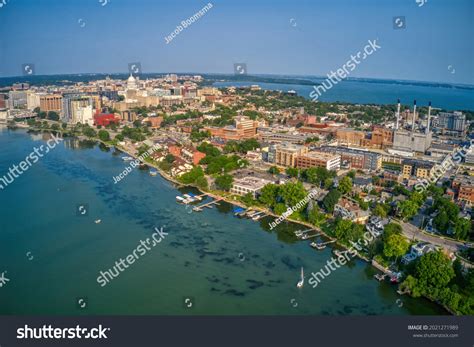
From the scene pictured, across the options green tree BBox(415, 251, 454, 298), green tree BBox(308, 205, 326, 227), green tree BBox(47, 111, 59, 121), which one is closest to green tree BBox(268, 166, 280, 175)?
green tree BBox(308, 205, 326, 227)

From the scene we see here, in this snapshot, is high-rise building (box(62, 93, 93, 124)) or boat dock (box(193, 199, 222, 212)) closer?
boat dock (box(193, 199, 222, 212))

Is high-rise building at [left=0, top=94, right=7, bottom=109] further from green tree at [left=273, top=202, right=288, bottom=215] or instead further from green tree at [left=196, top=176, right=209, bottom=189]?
green tree at [left=273, top=202, right=288, bottom=215]

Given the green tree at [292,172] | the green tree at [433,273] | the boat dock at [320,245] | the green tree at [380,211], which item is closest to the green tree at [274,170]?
the green tree at [292,172]

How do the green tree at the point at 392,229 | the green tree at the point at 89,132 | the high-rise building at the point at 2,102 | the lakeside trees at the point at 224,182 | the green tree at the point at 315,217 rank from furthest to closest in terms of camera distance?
the high-rise building at the point at 2,102 < the green tree at the point at 89,132 < the lakeside trees at the point at 224,182 < the green tree at the point at 315,217 < the green tree at the point at 392,229

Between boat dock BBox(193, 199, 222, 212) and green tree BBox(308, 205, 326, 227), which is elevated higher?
green tree BBox(308, 205, 326, 227)

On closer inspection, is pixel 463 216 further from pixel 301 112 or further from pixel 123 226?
pixel 301 112

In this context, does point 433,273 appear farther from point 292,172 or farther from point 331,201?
point 292,172

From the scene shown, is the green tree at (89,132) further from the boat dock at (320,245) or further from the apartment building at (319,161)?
the boat dock at (320,245)

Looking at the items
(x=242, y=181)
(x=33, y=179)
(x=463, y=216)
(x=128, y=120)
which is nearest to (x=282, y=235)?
(x=242, y=181)
